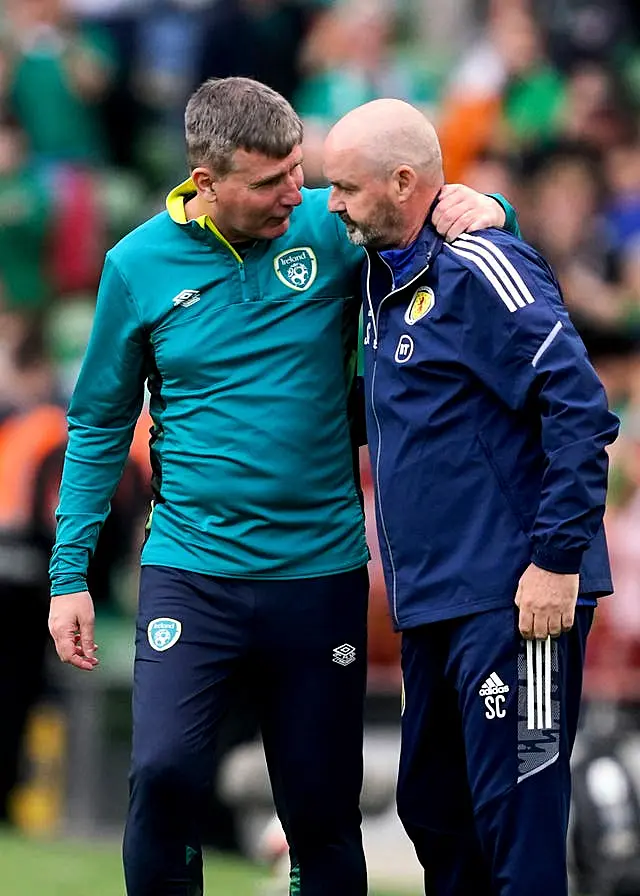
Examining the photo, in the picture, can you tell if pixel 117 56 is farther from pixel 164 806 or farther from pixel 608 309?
pixel 164 806

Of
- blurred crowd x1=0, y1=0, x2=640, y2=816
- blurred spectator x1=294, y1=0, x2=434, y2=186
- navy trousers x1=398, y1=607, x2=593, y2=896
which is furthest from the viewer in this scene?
blurred spectator x1=294, y1=0, x2=434, y2=186

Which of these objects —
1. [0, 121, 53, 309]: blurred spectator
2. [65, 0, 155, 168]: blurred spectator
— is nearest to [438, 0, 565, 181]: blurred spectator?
[65, 0, 155, 168]: blurred spectator

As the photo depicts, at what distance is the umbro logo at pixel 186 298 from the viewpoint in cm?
477

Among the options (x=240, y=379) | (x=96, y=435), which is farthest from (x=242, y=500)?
(x=96, y=435)

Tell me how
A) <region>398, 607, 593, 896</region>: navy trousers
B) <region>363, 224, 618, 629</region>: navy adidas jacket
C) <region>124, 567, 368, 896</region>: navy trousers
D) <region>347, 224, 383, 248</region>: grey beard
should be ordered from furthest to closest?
<region>124, 567, 368, 896</region>: navy trousers < <region>347, 224, 383, 248</region>: grey beard < <region>398, 607, 593, 896</region>: navy trousers < <region>363, 224, 618, 629</region>: navy adidas jacket

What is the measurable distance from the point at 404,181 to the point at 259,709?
54.8 inches

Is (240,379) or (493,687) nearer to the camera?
(493,687)

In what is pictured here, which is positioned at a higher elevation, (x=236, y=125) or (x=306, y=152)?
Answer: (x=306, y=152)

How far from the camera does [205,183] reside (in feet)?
15.5

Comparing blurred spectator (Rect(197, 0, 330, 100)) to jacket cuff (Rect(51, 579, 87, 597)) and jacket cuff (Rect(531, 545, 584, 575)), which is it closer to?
jacket cuff (Rect(51, 579, 87, 597))

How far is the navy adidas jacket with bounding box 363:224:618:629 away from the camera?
172 inches

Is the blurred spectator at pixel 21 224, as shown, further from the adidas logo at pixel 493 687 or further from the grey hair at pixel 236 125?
the adidas logo at pixel 493 687

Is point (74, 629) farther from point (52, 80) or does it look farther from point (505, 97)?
point (52, 80)

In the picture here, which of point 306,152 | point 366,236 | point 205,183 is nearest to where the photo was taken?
point 366,236
